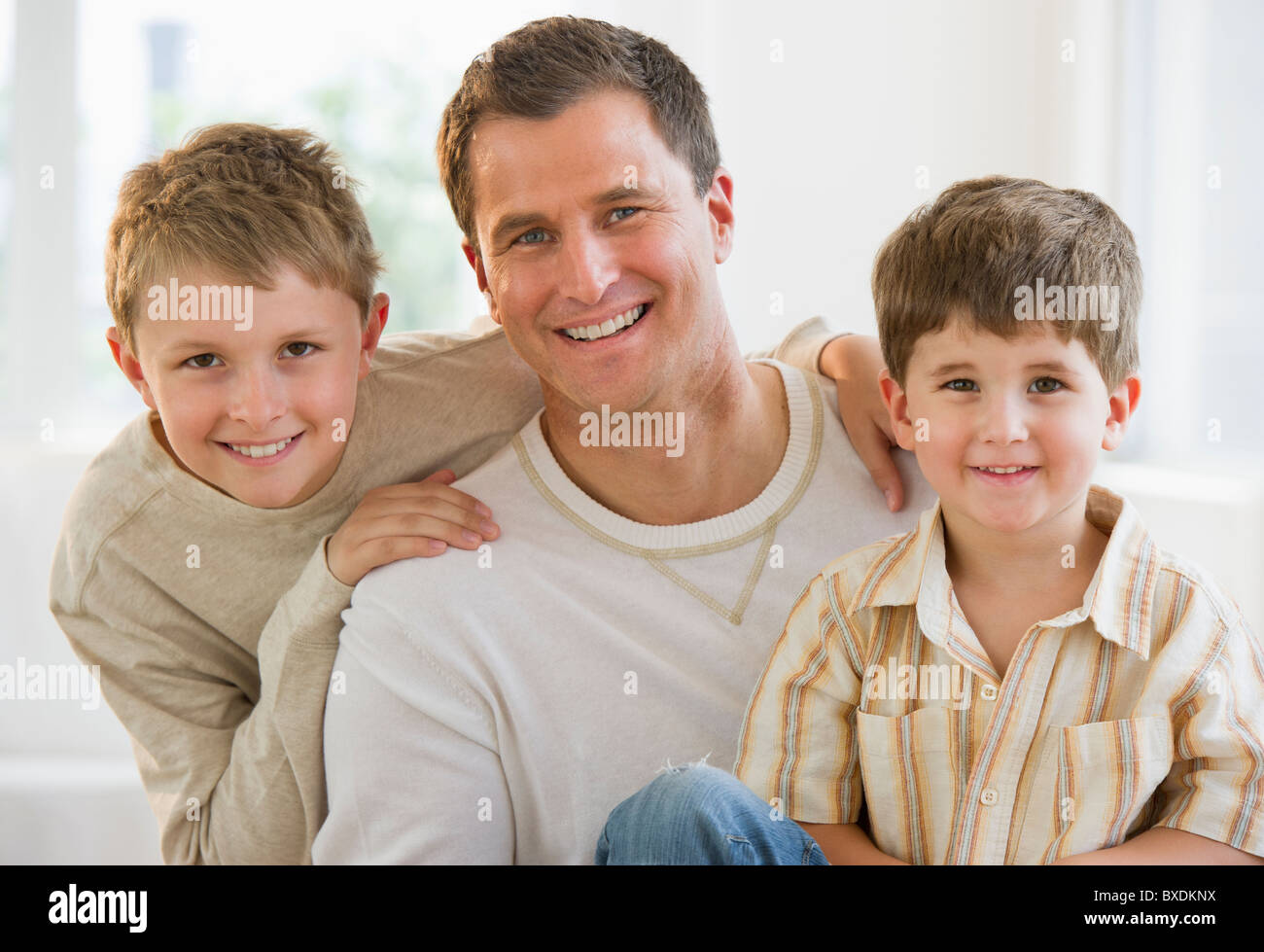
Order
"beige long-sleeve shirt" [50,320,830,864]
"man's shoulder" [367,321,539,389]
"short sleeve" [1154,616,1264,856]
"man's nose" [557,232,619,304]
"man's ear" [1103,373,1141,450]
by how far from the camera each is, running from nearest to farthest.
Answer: "short sleeve" [1154,616,1264,856] → "man's ear" [1103,373,1141,450] → "man's nose" [557,232,619,304] → "beige long-sleeve shirt" [50,320,830,864] → "man's shoulder" [367,321,539,389]

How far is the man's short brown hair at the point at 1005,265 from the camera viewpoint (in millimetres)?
1097

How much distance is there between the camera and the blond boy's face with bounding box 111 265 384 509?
1302 mm

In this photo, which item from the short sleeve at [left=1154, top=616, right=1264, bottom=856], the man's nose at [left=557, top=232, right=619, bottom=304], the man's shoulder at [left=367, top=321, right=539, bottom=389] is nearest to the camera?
the short sleeve at [left=1154, top=616, right=1264, bottom=856]

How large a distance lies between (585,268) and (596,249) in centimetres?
3

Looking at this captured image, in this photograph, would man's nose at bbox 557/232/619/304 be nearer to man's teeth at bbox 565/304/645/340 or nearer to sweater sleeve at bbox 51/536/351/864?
man's teeth at bbox 565/304/645/340

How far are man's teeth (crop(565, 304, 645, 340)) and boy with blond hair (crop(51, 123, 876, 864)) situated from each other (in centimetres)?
23

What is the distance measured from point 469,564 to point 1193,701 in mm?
743

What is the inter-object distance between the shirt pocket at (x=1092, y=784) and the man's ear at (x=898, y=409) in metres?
0.31

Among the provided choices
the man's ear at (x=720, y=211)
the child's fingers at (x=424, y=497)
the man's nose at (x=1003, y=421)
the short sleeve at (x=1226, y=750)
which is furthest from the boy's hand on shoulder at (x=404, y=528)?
the short sleeve at (x=1226, y=750)

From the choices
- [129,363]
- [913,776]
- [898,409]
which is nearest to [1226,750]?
[913,776]

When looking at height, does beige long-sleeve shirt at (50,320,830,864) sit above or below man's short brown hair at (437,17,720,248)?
below

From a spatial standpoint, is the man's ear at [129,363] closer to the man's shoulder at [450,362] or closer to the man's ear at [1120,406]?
the man's shoulder at [450,362]

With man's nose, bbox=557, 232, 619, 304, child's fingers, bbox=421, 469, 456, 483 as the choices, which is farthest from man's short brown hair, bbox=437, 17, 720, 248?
child's fingers, bbox=421, 469, 456, 483
